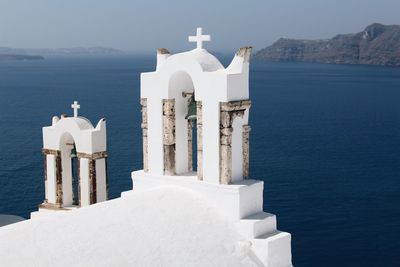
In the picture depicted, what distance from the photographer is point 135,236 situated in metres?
12.7

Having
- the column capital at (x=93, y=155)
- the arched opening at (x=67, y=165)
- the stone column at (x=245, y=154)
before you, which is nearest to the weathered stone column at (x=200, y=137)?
the stone column at (x=245, y=154)

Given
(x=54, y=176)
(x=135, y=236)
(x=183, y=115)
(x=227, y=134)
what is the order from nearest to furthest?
(x=135, y=236)
(x=227, y=134)
(x=183, y=115)
(x=54, y=176)

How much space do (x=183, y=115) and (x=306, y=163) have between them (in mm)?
51259

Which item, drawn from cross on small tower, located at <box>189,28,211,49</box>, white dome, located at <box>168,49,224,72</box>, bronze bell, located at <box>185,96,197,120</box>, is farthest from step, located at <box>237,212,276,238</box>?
cross on small tower, located at <box>189,28,211,49</box>

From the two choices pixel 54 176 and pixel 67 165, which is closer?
pixel 54 176

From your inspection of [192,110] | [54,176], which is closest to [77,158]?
[54,176]

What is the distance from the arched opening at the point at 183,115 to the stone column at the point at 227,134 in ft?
4.57

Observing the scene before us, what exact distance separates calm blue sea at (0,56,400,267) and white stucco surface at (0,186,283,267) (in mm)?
26996

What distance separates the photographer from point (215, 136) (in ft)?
48.4

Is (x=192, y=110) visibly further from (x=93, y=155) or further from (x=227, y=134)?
(x=93, y=155)

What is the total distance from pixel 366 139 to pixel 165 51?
69.7m

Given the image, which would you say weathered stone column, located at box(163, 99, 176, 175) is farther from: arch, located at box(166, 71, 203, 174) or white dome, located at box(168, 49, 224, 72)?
white dome, located at box(168, 49, 224, 72)

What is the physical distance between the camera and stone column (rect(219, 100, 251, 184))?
570 inches

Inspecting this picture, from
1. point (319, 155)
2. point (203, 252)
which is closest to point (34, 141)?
point (319, 155)
